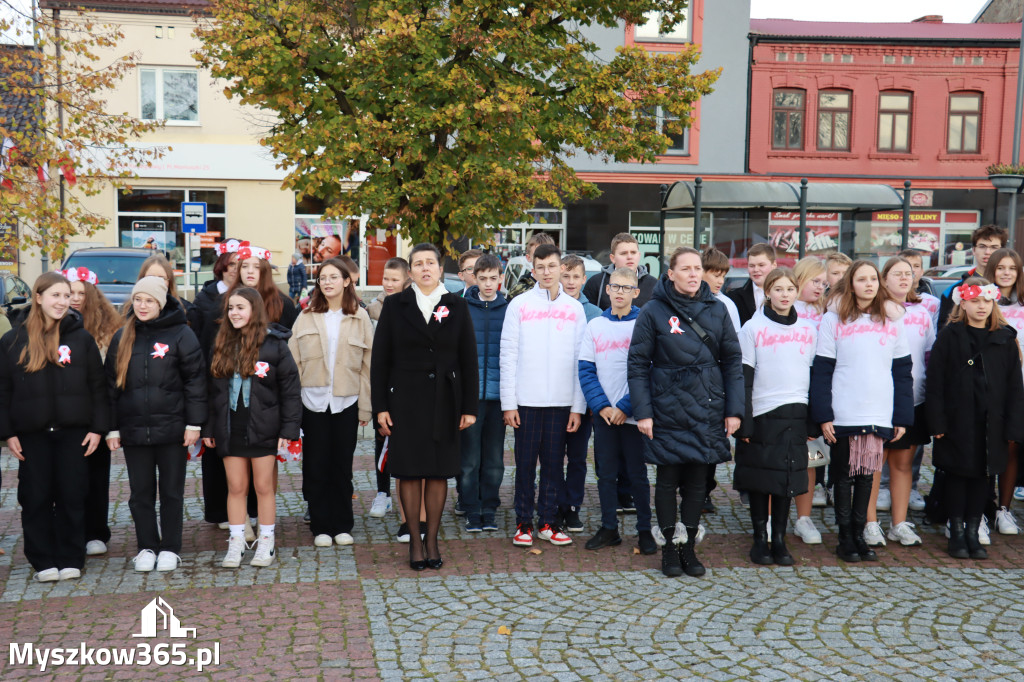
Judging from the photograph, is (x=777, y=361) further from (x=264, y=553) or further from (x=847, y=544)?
(x=264, y=553)

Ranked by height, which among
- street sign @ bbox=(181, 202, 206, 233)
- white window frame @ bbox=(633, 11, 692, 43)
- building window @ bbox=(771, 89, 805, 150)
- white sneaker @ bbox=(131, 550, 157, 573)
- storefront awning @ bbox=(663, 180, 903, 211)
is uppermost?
white window frame @ bbox=(633, 11, 692, 43)

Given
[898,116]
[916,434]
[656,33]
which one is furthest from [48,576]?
[898,116]

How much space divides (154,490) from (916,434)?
5187 mm

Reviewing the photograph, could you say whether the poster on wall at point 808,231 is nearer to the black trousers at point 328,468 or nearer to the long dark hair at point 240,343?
the black trousers at point 328,468

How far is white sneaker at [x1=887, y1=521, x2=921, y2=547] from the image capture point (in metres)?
6.61

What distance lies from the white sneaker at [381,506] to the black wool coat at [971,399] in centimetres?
403

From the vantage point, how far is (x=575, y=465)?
6879 millimetres

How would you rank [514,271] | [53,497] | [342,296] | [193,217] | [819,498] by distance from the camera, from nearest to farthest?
[53,497], [342,296], [819,498], [514,271], [193,217]

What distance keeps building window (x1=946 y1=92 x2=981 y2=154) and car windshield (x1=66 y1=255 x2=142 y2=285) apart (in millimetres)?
26328

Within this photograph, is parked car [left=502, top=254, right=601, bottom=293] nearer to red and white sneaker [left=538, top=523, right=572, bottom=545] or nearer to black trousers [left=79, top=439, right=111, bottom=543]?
red and white sneaker [left=538, top=523, right=572, bottom=545]

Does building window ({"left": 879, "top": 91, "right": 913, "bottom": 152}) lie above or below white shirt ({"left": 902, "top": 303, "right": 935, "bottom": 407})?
above

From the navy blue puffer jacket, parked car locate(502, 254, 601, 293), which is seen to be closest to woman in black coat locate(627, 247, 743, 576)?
the navy blue puffer jacket

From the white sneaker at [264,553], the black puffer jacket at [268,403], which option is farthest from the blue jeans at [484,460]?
the white sneaker at [264,553]

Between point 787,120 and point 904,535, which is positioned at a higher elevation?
point 787,120
